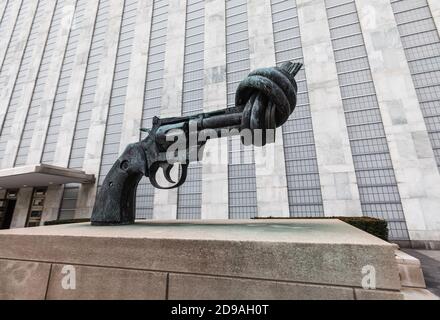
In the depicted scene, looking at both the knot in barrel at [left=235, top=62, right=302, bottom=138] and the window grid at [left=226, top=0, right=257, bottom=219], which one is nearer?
the knot in barrel at [left=235, top=62, right=302, bottom=138]

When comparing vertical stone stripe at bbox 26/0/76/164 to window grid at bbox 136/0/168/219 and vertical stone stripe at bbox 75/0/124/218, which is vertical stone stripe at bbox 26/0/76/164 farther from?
window grid at bbox 136/0/168/219

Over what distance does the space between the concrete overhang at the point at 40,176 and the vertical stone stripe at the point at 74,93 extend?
74.5 inches

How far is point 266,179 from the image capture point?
40.5ft

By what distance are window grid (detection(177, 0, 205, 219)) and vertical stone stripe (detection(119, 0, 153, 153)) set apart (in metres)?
3.60

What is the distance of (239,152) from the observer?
43.1 feet

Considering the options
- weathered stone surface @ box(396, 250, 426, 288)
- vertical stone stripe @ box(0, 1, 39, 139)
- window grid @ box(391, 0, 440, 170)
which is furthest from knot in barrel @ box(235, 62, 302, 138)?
vertical stone stripe @ box(0, 1, 39, 139)

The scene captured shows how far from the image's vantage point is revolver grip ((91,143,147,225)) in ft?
13.0

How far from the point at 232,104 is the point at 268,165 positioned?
4.79 m

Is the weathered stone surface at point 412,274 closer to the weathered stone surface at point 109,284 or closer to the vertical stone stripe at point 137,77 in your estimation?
the weathered stone surface at point 109,284

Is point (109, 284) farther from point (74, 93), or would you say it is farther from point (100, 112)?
point (74, 93)

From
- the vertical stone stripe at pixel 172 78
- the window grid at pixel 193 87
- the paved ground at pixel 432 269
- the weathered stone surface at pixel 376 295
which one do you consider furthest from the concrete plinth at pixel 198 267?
the vertical stone stripe at pixel 172 78

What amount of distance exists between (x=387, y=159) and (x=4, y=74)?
3511 cm

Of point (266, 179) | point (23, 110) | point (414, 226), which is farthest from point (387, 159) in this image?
point (23, 110)

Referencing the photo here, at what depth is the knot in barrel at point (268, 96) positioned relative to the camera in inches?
119
